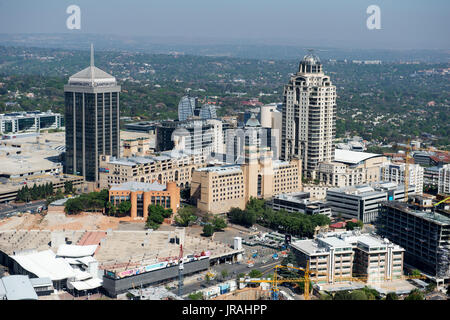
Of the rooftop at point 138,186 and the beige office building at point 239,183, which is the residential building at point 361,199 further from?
the rooftop at point 138,186

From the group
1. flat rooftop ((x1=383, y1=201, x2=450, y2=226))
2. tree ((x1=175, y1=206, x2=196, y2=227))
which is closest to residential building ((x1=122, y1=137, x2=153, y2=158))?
tree ((x1=175, y1=206, x2=196, y2=227))

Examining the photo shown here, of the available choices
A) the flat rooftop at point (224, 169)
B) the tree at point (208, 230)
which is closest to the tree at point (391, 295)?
the tree at point (208, 230)

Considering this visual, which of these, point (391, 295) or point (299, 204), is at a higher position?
point (299, 204)

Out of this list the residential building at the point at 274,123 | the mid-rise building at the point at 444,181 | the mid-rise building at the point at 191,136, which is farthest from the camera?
the mid-rise building at the point at 191,136

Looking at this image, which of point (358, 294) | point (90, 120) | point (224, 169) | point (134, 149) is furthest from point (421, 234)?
point (90, 120)

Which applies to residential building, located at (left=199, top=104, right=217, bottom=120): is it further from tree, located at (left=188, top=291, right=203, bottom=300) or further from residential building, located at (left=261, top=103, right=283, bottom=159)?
tree, located at (left=188, top=291, right=203, bottom=300)

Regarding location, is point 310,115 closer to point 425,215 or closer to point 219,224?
point 219,224

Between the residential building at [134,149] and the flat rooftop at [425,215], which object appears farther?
the residential building at [134,149]
